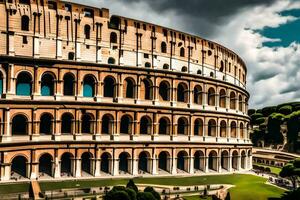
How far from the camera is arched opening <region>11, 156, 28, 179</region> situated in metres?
35.5

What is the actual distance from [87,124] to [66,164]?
4.84m

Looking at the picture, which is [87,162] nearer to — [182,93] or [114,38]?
[114,38]

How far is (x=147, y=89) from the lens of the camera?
43.7 m

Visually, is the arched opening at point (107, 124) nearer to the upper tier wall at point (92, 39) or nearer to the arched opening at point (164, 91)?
Answer: the upper tier wall at point (92, 39)

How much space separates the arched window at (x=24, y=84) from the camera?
1430 inches

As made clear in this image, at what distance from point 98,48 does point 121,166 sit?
13.8 m

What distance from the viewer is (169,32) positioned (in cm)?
4516

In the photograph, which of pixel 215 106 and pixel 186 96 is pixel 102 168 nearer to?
pixel 186 96

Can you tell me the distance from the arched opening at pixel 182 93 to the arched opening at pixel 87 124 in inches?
501

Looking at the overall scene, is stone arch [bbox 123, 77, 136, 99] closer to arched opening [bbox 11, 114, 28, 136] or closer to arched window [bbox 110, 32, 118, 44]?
arched window [bbox 110, 32, 118, 44]

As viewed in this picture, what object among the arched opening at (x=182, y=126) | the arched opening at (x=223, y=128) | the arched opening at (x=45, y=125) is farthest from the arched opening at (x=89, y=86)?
the arched opening at (x=223, y=128)

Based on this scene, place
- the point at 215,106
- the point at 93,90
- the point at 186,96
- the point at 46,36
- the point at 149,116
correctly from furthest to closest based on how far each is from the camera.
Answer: the point at 215,106
the point at 186,96
the point at 149,116
the point at 93,90
the point at 46,36

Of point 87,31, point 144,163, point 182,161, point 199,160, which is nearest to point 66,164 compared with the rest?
point 144,163

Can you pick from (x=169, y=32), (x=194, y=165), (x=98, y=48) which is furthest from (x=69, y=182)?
(x=169, y=32)
